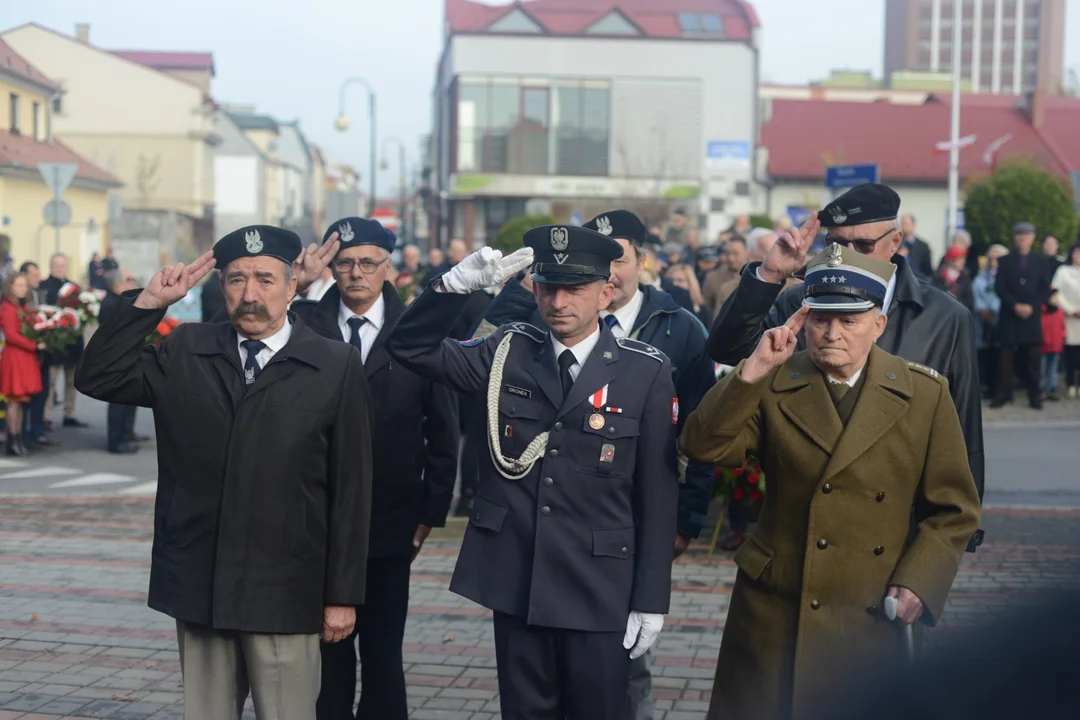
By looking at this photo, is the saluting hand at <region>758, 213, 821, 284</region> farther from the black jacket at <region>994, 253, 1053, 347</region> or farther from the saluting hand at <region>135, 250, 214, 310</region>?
the black jacket at <region>994, 253, 1053, 347</region>

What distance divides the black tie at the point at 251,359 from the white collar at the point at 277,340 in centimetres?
1

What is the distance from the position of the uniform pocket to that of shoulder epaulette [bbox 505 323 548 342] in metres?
0.56

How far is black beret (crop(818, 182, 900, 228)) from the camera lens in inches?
195

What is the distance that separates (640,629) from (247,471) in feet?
4.43

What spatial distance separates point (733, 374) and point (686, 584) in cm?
488

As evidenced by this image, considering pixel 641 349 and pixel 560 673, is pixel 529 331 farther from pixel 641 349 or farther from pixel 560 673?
pixel 560 673


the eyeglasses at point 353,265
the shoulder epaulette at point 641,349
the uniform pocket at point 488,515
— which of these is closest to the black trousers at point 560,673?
the uniform pocket at point 488,515

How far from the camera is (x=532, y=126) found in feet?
168

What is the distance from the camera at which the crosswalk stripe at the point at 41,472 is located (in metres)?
13.3

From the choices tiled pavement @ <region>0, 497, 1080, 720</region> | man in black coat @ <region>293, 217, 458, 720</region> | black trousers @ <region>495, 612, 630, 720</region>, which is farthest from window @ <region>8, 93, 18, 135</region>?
black trousers @ <region>495, 612, 630, 720</region>

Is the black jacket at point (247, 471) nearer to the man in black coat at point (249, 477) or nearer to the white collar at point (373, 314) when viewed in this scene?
the man in black coat at point (249, 477)

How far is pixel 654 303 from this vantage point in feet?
19.0

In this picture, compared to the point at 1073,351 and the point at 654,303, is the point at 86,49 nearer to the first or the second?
the point at 1073,351

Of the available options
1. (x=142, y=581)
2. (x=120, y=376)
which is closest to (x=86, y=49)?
(x=142, y=581)
